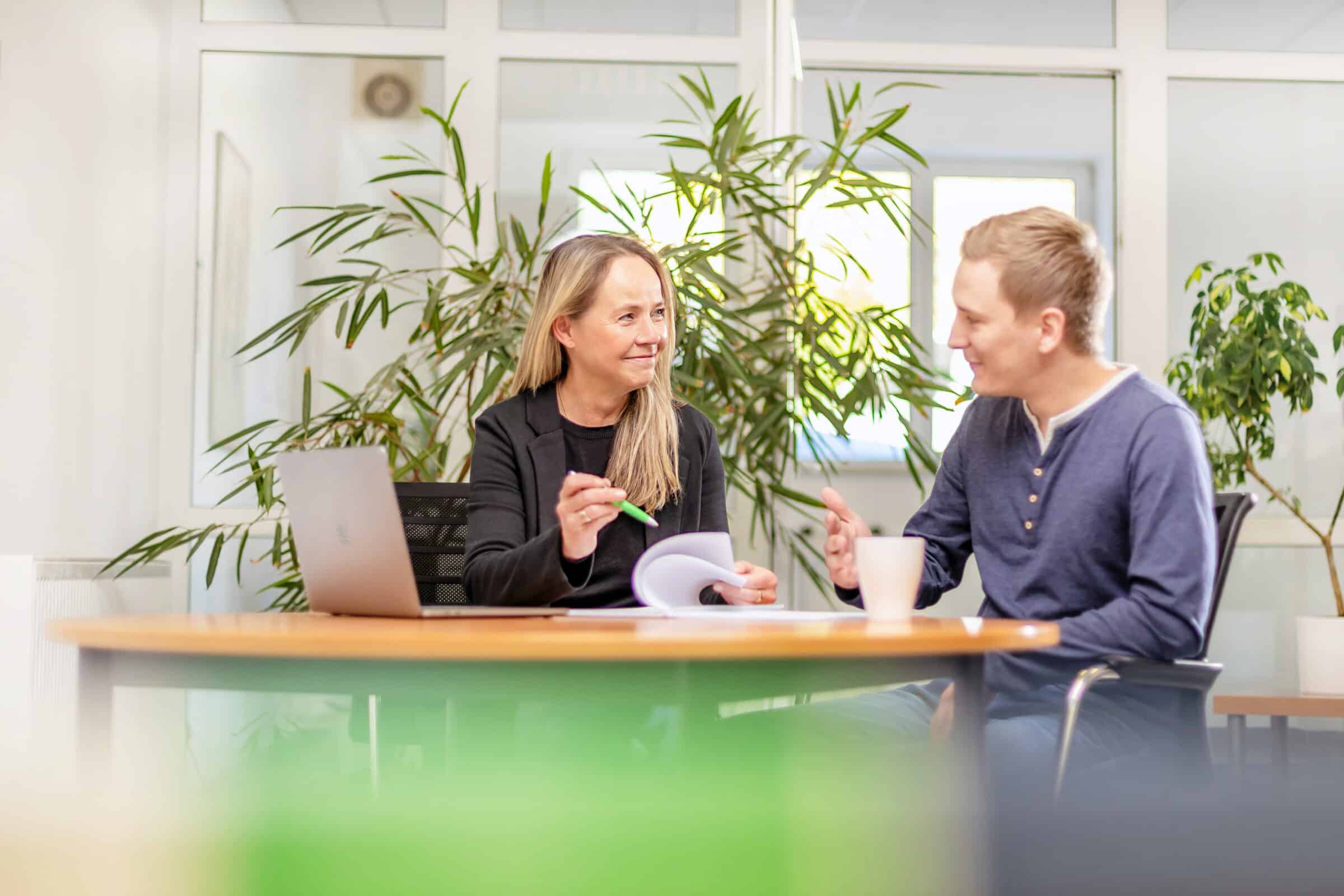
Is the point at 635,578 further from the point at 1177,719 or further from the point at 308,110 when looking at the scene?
the point at 308,110

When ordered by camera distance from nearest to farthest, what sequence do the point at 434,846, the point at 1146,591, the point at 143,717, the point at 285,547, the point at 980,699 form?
the point at 434,846, the point at 980,699, the point at 1146,591, the point at 143,717, the point at 285,547

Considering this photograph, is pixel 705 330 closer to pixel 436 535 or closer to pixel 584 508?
pixel 436 535

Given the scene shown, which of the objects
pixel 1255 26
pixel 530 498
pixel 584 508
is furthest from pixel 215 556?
pixel 1255 26

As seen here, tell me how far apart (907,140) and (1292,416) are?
61.7 inches

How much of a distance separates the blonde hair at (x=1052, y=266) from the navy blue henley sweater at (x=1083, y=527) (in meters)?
0.12

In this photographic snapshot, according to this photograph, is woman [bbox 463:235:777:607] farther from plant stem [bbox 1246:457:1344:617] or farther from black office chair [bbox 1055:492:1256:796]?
plant stem [bbox 1246:457:1344:617]

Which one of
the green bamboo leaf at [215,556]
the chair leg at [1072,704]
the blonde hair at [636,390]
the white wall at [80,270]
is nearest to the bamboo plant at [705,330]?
the green bamboo leaf at [215,556]

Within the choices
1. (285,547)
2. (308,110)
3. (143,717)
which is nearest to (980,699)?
(143,717)

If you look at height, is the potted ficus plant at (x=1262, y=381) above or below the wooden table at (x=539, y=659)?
above

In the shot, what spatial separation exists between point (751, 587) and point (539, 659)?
70cm

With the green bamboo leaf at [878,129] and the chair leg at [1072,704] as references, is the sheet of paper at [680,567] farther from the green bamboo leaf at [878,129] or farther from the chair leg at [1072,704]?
the green bamboo leaf at [878,129]

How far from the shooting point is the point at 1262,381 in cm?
352

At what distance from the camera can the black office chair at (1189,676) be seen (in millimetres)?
1412

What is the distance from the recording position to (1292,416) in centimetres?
420
